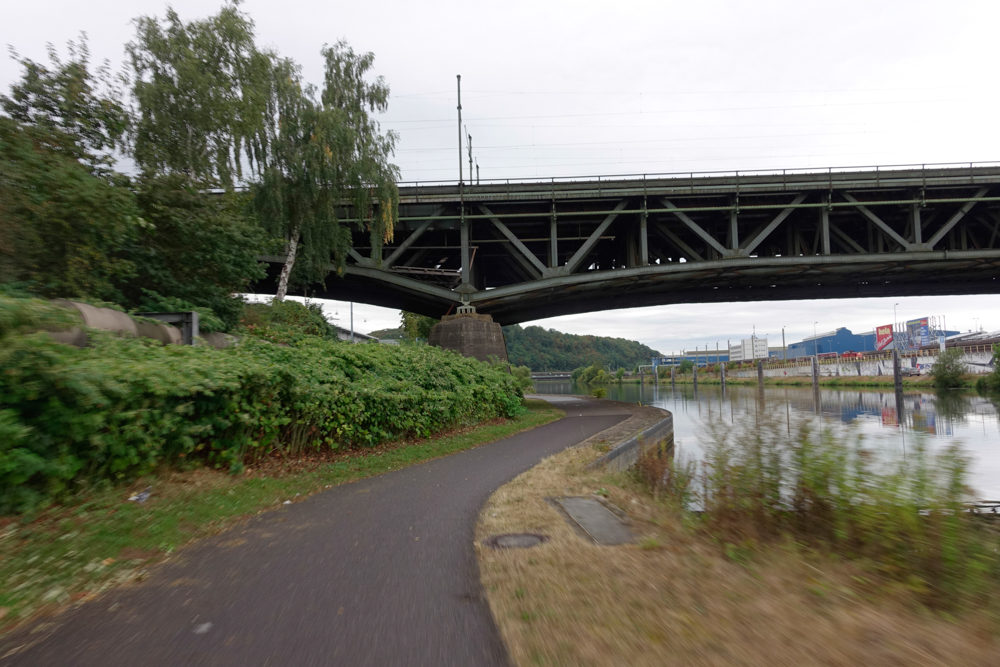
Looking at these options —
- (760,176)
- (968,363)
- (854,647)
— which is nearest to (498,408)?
(854,647)

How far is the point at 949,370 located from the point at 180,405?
58007 mm

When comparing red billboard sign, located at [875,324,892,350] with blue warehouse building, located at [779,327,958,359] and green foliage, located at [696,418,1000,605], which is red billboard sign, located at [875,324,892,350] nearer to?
blue warehouse building, located at [779,327,958,359]

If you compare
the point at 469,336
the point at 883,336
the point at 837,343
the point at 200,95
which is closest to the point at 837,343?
the point at 837,343

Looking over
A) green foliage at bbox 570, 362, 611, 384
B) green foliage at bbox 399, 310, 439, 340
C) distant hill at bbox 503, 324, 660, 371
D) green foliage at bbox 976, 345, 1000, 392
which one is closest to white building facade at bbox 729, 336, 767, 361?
green foliage at bbox 570, 362, 611, 384

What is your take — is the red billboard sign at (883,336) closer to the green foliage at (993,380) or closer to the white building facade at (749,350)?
the white building facade at (749,350)

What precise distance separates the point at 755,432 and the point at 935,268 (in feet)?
97.1

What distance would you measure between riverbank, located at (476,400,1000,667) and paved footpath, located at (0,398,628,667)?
1.18 ft

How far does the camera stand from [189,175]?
1748cm

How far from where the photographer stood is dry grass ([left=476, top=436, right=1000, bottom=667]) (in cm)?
277

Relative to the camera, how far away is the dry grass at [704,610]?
277cm

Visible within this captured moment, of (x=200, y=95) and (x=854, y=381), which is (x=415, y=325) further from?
(x=854, y=381)

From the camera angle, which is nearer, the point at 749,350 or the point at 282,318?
the point at 282,318

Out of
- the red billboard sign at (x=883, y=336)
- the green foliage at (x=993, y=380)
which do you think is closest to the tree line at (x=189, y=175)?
the green foliage at (x=993, y=380)

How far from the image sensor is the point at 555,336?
15825 cm
